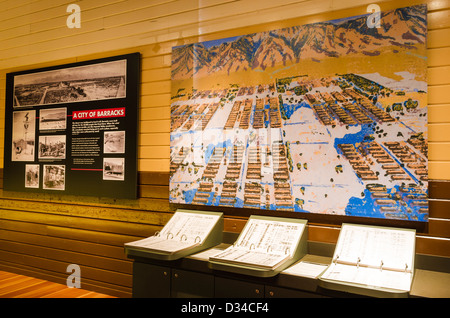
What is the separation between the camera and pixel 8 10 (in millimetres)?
4398

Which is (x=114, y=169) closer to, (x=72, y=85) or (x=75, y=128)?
(x=75, y=128)

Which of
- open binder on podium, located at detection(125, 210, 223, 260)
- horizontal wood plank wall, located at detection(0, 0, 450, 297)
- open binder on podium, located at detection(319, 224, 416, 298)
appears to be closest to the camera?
open binder on podium, located at detection(319, 224, 416, 298)

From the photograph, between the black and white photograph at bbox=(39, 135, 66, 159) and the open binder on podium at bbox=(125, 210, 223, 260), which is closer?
the open binder on podium at bbox=(125, 210, 223, 260)

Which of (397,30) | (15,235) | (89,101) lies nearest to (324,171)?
(397,30)

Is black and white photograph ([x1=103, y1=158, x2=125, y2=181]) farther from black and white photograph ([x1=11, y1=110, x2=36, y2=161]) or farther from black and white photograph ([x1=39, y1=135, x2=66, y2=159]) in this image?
black and white photograph ([x1=11, y1=110, x2=36, y2=161])

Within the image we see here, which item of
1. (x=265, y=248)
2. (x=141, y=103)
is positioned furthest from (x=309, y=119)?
(x=141, y=103)

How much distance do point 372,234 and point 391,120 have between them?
0.76 m

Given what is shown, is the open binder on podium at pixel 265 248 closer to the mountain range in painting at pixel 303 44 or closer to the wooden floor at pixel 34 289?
the mountain range in painting at pixel 303 44

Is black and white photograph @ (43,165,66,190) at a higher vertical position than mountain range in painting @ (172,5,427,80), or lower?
lower

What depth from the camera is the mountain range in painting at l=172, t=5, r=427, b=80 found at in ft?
7.68

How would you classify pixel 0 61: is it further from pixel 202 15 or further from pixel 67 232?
pixel 202 15

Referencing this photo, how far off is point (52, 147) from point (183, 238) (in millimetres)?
2099

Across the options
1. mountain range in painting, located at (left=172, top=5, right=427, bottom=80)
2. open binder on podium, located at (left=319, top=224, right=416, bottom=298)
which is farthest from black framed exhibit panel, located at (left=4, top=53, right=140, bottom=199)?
open binder on podium, located at (left=319, top=224, right=416, bottom=298)

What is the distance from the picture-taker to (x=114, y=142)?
11.5ft
